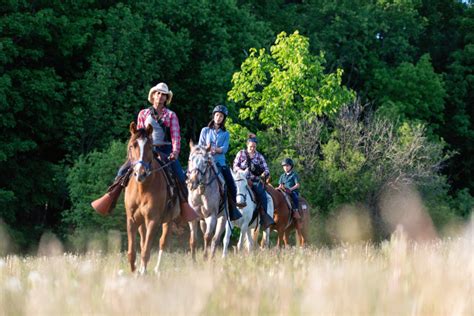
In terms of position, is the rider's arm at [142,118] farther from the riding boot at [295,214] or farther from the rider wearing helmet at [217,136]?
the riding boot at [295,214]

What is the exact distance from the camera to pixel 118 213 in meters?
30.8

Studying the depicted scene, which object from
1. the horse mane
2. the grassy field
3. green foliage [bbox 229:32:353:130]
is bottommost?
the grassy field

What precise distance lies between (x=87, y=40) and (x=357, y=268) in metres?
34.5

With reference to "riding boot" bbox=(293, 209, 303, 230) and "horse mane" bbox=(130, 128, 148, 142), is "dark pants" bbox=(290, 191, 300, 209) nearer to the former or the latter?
"riding boot" bbox=(293, 209, 303, 230)

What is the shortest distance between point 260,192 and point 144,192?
883 centimetres

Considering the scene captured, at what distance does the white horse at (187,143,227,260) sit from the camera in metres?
15.4

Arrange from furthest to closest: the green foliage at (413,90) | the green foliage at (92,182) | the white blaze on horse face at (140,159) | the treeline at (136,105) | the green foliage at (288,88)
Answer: the green foliage at (413,90), the green foliage at (288,88), the treeline at (136,105), the green foliage at (92,182), the white blaze on horse face at (140,159)

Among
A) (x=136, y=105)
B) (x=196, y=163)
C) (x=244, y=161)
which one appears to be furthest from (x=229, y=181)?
(x=136, y=105)

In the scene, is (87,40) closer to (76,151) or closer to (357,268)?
(76,151)

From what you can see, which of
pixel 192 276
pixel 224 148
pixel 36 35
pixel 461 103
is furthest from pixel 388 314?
pixel 461 103

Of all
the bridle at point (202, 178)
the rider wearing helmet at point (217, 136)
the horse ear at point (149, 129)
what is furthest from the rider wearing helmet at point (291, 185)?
the horse ear at point (149, 129)

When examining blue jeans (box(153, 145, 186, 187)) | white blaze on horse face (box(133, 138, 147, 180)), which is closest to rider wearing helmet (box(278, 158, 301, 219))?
Result: blue jeans (box(153, 145, 186, 187))

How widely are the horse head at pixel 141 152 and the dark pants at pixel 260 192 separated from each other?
29.0ft

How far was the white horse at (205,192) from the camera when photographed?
50.5ft
